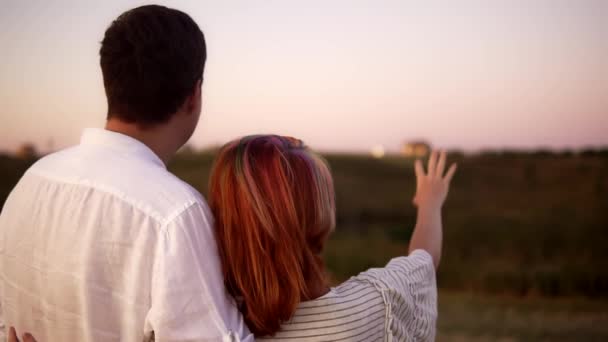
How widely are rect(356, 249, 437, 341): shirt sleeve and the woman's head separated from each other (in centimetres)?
30

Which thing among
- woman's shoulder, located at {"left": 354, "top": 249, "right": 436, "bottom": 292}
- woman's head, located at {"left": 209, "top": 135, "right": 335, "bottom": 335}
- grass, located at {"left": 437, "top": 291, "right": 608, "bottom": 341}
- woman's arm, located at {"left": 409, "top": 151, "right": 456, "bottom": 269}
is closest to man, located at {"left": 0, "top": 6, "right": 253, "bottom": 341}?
woman's head, located at {"left": 209, "top": 135, "right": 335, "bottom": 335}

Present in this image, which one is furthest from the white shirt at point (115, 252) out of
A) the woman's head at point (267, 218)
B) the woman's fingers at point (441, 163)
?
the woman's fingers at point (441, 163)

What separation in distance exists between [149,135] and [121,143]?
0.28 ft

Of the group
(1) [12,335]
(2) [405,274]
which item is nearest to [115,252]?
(1) [12,335]

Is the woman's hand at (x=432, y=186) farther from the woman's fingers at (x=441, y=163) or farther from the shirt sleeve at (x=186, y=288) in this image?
the shirt sleeve at (x=186, y=288)

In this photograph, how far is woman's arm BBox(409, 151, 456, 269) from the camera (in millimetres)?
2311

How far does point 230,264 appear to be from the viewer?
166 centimetres

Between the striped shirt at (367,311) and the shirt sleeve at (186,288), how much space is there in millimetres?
374

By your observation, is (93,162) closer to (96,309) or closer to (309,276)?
(96,309)

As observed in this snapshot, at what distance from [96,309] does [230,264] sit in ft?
1.23

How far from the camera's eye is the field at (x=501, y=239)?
8.74 m

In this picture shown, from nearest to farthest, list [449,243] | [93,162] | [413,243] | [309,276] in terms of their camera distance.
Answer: [93,162]
[309,276]
[413,243]
[449,243]

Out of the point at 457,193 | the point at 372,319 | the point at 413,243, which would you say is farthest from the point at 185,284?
the point at 457,193

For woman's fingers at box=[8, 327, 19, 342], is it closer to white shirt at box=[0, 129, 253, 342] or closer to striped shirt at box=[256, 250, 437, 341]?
white shirt at box=[0, 129, 253, 342]
